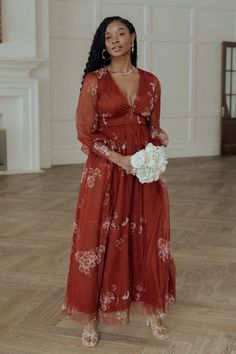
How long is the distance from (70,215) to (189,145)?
4.98m

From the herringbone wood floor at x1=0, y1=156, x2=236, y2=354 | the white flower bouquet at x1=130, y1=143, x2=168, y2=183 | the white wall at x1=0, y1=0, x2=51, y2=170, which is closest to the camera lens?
the white flower bouquet at x1=130, y1=143, x2=168, y2=183

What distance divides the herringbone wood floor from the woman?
0.17 meters

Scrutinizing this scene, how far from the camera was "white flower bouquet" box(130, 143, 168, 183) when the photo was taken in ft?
7.65

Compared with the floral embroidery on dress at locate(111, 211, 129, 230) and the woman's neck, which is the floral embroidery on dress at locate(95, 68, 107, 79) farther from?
the floral embroidery on dress at locate(111, 211, 129, 230)

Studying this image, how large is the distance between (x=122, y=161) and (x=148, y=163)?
116 millimetres

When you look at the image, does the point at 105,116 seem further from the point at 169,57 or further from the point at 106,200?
the point at 169,57

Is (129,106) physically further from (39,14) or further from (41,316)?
(39,14)

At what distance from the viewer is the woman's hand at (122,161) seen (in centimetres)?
237

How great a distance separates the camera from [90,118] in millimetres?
2428

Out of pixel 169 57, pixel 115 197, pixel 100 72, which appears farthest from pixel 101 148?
pixel 169 57

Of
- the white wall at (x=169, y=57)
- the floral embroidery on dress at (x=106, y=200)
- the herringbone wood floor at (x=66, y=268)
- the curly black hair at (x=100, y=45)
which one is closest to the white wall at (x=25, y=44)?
the white wall at (x=169, y=57)

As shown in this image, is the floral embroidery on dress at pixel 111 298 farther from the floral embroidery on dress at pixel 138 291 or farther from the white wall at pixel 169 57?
the white wall at pixel 169 57

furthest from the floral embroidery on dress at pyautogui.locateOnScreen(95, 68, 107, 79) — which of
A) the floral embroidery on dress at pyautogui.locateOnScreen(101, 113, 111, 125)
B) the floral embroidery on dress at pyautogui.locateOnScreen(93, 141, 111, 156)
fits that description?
the floral embroidery on dress at pyautogui.locateOnScreen(93, 141, 111, 156)

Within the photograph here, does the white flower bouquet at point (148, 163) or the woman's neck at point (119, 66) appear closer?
the white flower bouquet at point (148, 163)
